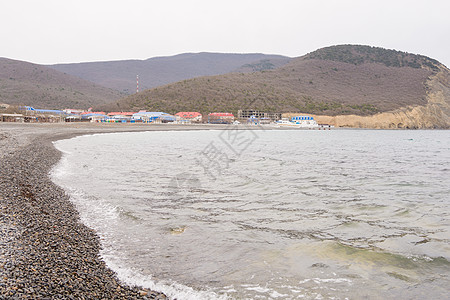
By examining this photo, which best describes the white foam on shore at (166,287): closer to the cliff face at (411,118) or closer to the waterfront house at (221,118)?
the waterfront house at (221,118)

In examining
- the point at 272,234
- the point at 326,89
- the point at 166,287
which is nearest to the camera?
the point at 166,287

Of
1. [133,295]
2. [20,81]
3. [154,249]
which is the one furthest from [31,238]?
[20,81]

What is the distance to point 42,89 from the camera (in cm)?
12725

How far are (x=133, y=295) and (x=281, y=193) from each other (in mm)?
8507

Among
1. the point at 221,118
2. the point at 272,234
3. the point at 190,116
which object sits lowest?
the point at 272,234

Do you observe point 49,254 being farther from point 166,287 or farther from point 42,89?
point 42,89

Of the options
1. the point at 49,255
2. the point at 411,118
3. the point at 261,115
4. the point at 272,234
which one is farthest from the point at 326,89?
the point at 49,255

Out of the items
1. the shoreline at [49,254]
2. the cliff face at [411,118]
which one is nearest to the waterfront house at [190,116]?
the cliff face at [411,118]

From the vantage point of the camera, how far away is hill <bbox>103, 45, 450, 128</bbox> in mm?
108750

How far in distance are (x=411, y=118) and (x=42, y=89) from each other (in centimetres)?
13502

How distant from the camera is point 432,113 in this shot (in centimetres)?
10919

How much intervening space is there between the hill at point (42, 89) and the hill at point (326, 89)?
26376mm

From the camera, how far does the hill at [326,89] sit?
357 ft

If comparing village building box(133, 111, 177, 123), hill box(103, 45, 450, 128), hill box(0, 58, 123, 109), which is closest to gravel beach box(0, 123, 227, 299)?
village building box(133, 111, 177, 123)
